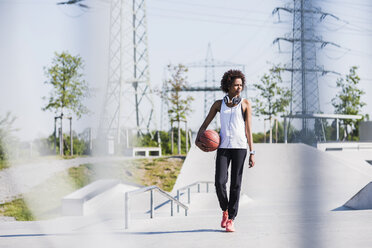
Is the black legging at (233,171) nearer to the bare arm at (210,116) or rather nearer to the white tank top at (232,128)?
the white tank top at (232,128)

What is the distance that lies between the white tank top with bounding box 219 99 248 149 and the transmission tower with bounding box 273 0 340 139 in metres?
2.13

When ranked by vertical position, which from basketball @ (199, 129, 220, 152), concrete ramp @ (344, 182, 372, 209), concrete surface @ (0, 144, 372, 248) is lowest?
concrete ramp @ (344, 182, 372, 209)

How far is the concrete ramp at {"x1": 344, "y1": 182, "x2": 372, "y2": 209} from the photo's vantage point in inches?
253

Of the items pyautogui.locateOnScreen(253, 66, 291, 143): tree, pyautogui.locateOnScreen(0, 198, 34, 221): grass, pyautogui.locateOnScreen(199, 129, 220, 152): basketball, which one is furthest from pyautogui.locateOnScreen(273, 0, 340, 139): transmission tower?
pyautogui.locateOnScreen(0, 198, 34, 221): grass

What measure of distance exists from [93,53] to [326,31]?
60cm

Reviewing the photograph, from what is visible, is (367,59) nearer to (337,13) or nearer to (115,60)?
(337,13)

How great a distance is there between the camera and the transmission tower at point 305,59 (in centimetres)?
83

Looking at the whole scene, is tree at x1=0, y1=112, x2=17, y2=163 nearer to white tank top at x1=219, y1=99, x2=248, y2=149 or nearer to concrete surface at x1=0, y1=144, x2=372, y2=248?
concrete surface at x1=0, y1=144, x2=372, y2=248

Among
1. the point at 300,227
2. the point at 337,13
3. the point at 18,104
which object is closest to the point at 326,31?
the point at 337,13

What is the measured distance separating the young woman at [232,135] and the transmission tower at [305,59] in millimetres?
2133

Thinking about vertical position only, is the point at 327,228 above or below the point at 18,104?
below

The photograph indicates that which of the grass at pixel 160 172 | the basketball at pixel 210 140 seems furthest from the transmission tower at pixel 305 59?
the grass at pixel 160 172

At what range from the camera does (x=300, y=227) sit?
3.34 feet

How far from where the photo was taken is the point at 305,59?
0.83 m
